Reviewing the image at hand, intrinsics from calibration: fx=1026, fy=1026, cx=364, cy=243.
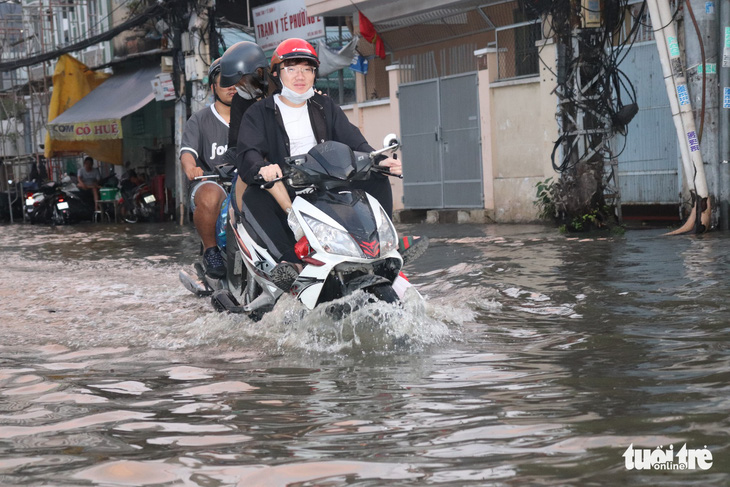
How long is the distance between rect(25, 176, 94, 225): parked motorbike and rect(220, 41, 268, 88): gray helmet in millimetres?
19154

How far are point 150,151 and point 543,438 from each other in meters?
25.4

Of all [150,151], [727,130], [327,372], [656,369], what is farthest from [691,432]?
[150,151]

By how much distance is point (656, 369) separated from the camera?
395 centimetres

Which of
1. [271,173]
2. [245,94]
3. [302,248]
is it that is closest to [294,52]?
[271,173]

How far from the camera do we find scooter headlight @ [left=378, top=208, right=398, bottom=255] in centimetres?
497

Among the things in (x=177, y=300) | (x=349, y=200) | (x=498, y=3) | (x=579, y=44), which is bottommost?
(x=177, y=300)

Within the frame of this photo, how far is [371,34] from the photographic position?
18.2 m

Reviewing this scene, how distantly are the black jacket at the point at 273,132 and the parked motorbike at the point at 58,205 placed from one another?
2023 centimetres

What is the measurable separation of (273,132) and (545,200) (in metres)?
8.94

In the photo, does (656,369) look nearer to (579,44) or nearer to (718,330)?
(718,330)

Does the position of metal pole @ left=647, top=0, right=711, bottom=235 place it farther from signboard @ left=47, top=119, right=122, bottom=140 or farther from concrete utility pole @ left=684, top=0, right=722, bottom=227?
signboard @ left=47, top=119, right=122, bottom=140

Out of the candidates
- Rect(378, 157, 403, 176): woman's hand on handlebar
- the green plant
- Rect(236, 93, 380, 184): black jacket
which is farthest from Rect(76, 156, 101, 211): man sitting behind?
Rect(378, 157, 403, 176): woman's hand on handlebar

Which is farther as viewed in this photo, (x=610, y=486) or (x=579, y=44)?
(x=579, y=44)

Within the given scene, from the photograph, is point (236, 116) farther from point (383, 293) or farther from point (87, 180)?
point (87, 180)
